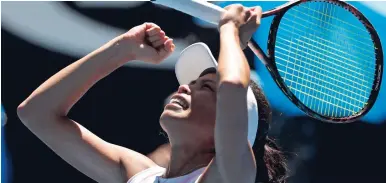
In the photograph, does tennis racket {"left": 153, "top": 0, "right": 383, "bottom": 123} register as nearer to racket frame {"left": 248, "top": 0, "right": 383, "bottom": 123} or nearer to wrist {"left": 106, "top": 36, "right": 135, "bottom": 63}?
racket frame {"left": 248, "top": 0, "right": 383, "bottom": 123}

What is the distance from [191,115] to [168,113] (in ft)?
0.15

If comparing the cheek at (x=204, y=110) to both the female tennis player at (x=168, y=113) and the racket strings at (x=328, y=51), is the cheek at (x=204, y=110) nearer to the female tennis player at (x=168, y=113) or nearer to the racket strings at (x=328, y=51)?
the female tennis player at (x=168, y=113)

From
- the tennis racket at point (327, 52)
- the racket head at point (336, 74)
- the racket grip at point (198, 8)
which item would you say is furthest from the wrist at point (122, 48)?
the tennis racket at point (327, 52)

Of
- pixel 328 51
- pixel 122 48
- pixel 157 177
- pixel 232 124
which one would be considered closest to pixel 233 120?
pixel 232 124

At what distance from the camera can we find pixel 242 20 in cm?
147

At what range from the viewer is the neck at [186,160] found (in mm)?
1503

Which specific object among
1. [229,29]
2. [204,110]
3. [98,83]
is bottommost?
[98,83]

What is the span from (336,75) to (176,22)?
1.72 feet

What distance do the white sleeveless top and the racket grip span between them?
306 mm

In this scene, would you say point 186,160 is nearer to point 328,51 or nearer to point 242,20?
point 242,20

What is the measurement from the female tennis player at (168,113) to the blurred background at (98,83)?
64cm

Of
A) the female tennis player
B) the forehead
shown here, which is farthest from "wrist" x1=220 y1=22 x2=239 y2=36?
the forehead

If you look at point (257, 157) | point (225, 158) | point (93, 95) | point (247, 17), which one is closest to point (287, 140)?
point (93, 95)

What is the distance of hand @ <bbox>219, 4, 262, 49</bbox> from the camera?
1.46 meters
